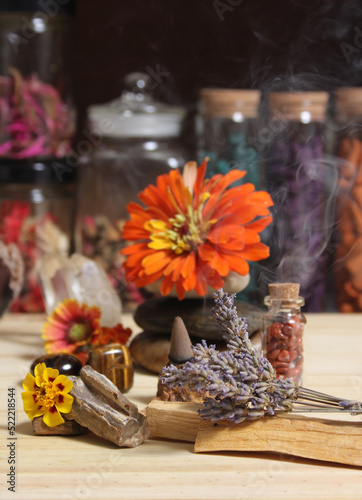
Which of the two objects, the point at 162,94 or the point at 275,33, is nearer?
the point at 275,33

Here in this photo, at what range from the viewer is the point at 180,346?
1.95 feet

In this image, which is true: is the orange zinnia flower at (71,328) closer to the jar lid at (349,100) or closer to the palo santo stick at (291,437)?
the palo santo stick at (291,437)

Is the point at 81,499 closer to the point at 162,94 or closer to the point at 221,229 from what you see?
the point at 221,229

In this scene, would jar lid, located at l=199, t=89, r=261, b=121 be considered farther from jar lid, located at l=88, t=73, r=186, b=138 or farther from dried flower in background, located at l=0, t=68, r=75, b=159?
dried flower in background, located at l=0, t=68, r=75, b=159

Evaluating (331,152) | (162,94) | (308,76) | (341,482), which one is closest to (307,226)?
(331,152)

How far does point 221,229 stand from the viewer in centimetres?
68

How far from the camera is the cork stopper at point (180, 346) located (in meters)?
0.59

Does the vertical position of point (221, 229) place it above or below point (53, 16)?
below

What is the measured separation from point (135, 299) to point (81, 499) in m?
0.70

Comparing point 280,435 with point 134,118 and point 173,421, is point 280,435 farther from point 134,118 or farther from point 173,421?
point 134,118

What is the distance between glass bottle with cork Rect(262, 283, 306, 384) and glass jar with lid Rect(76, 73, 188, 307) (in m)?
0.53

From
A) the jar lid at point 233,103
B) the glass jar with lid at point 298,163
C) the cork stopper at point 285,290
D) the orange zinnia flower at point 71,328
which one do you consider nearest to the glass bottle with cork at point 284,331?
the cork stopper at point 285,290

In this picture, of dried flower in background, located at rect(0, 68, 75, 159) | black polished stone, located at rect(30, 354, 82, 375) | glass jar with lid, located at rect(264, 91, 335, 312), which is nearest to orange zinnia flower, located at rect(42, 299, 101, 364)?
black polished stone, located at rect(30, 354, 82, 375)

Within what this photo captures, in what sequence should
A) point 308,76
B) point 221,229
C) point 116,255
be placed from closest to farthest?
point 221,229
point 308,76
point 116,255
